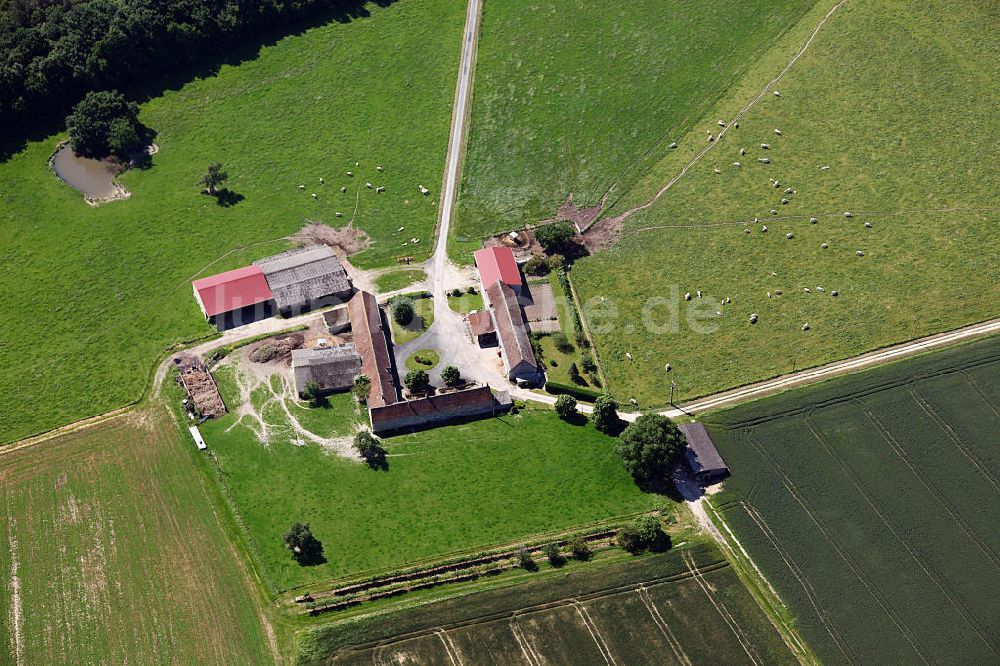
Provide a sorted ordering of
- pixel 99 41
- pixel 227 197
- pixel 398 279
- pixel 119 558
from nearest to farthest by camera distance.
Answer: pixel 119 558, pixel 398 279, pixel 227 197, pixel 99 41

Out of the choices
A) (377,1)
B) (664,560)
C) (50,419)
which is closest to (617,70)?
(377,1)

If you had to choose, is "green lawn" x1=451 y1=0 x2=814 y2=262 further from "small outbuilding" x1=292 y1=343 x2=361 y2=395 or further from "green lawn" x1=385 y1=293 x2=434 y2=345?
"small outbuilding" x1=292 y1=343 x2=361 y2=395

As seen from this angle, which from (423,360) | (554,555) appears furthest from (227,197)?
(554,555)

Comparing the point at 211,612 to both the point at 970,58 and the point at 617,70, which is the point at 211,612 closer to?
the point at 617,70

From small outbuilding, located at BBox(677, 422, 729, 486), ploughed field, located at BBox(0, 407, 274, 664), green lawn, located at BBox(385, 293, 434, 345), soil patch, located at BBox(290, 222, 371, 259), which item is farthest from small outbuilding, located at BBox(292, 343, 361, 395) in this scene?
small outbuilding, located at BBox(677, 422, 729, 486)

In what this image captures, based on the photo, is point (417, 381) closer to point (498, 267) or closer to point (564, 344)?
point (564, 344)

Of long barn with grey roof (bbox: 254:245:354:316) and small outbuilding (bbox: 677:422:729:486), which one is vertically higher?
long barn with grey roof (bbox: 254:245:354:316)

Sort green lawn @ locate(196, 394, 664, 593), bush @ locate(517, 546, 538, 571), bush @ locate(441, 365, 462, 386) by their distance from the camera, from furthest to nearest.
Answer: bush @ locate(441, 365, 462, 386), green lawn @ locate(196, 394, 664, 593), bush @ locate(517, 546, 538, 571)
